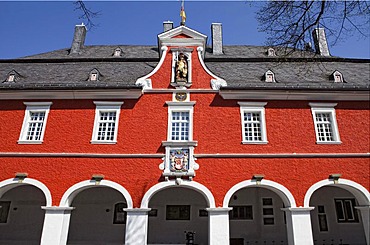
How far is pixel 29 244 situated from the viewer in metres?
13.4

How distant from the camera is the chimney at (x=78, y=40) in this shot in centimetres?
1856

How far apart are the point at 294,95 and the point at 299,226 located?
5.67m

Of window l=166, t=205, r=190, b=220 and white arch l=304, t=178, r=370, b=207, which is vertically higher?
white arch l=304, t=178, r=370, b=207

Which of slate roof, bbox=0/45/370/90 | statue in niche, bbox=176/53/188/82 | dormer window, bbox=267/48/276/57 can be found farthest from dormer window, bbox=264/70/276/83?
dormer window, bbox=267/48/276/57

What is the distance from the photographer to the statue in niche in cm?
1313

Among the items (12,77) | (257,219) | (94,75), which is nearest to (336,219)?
(257,219)

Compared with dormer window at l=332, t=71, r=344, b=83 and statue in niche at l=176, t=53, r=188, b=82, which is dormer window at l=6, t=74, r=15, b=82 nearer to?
statue in niche at l=176, t=53, r=188, b=82

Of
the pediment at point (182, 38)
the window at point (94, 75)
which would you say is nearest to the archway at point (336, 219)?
the pediment at point (182, 38)

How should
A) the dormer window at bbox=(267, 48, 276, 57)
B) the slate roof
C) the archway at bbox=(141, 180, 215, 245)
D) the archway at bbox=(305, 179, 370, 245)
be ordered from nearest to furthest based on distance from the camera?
1. the slate roof
2. the archway at bbox=(305, 179, 370, 245)
3. the archway at bbox=(141, 180, 215, 245)
4. the dormer window at bbox=(267, 48, 276, 57)

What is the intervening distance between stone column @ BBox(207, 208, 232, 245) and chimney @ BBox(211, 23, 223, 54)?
1062cm

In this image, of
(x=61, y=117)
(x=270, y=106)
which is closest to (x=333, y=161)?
(x=270, y=106)

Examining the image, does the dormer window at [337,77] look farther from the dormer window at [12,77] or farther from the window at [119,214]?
the dormer window at [12,77]

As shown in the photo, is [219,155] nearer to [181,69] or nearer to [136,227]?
[136,227]

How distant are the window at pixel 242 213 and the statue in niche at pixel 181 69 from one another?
7078 mm
